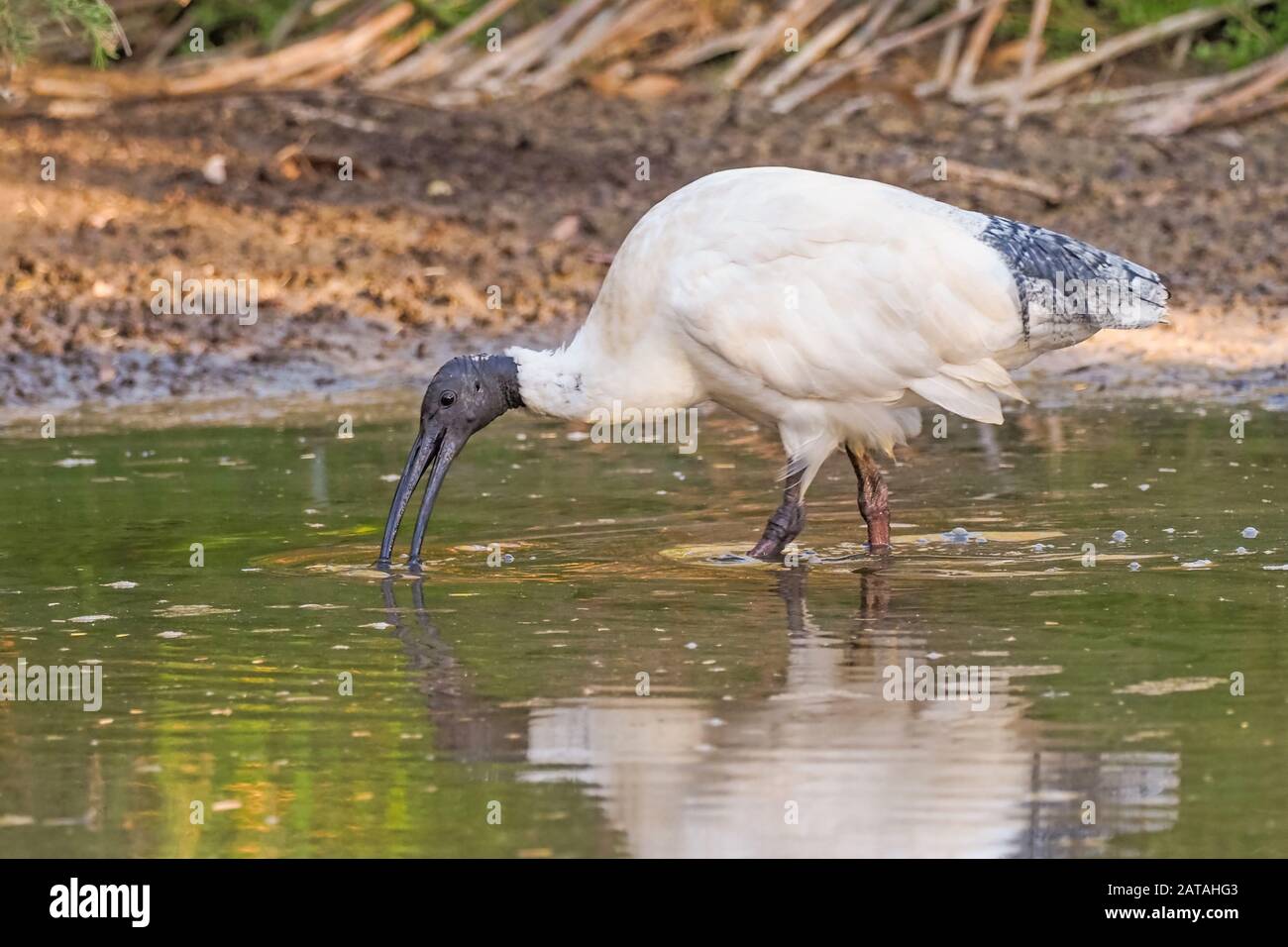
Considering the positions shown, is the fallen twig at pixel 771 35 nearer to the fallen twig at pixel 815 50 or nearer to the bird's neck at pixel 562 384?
the fallen twig at pixel 815 50

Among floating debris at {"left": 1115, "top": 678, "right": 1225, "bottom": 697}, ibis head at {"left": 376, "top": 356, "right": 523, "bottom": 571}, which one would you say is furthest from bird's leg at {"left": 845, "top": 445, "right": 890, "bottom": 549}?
floating debris at {"left": 1115, "top": 678, "right": 1225, "bottom": 697}

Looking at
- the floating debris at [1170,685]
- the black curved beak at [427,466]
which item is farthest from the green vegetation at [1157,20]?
the floating debris at [1170,685]

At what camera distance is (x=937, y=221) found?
7.89 metres

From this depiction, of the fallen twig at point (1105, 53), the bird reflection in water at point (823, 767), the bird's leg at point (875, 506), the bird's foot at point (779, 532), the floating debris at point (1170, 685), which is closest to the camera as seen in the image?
the bird reflection in water at point (823, 767)

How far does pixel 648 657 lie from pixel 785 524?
1597mm

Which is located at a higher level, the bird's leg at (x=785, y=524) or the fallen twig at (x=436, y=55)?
the fallen twig at (x=436, y=55)

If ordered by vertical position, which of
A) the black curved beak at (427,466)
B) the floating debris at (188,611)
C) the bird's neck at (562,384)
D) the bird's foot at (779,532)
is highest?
the bird's neck at (562,384)

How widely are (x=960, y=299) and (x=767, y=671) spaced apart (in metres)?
2.08

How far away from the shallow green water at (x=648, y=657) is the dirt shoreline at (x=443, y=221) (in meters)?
1.91

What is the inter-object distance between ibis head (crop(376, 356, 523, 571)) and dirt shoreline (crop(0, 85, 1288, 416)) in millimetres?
3655

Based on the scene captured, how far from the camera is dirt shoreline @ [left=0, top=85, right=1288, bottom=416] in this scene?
1178 cm

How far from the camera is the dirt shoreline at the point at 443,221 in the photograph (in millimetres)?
11781

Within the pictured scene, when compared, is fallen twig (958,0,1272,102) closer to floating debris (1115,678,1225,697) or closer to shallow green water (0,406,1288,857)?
shallow green water (0,406,1288,857)
